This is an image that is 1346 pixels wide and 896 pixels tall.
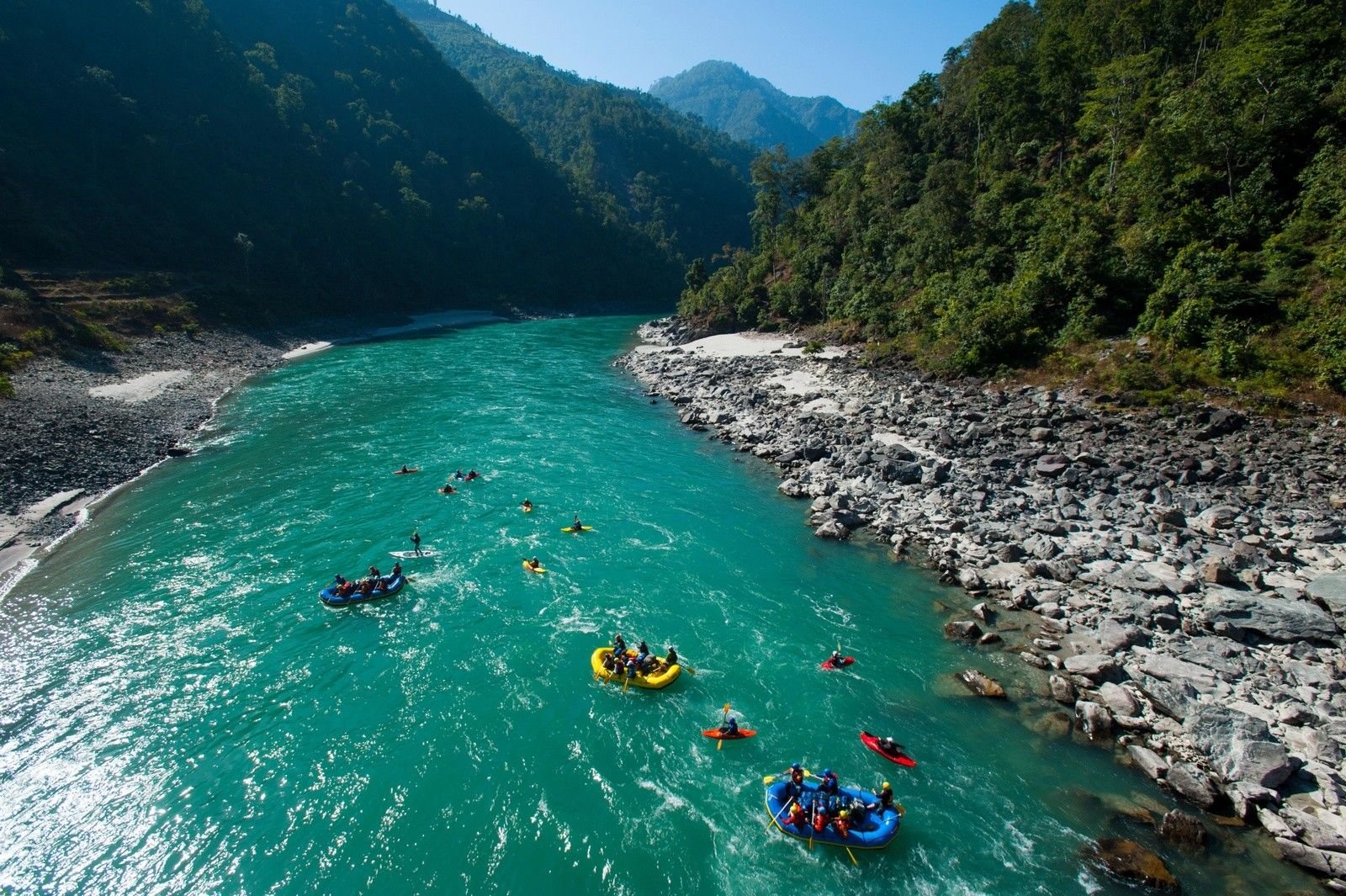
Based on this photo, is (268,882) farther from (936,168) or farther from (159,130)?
(159,130)

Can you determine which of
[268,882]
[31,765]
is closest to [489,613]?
[268,882]

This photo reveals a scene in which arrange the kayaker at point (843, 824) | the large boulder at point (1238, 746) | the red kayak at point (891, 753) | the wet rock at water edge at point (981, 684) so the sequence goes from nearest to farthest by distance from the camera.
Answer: the kayaker at point (843, 824) → the large boulder at point (1238, 746) → the red kayak at point (891, 753) → the wet rock at water edge at point (981, 684)

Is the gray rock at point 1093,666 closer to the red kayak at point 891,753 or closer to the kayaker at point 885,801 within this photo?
the red kayak at point 891,753

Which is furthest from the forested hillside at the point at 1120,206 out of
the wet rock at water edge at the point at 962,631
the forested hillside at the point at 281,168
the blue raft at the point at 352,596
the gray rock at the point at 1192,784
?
the forested hillside at the point at 281,168

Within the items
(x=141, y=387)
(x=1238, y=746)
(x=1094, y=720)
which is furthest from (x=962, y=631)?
(x=141, y=387)

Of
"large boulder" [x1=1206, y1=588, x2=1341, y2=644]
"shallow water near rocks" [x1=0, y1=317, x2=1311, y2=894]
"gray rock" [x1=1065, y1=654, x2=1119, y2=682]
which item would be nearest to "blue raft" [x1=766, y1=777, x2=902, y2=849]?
"shallow water near rocks" [x1=0, y1=317, x2=1311, y2=894]

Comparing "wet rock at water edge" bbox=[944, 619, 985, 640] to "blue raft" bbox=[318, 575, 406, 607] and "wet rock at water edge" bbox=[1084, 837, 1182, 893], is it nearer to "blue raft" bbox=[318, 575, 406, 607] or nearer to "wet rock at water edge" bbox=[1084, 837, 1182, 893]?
"wet rock at water edge" bbox=[1084, 837, 1182, 893]
